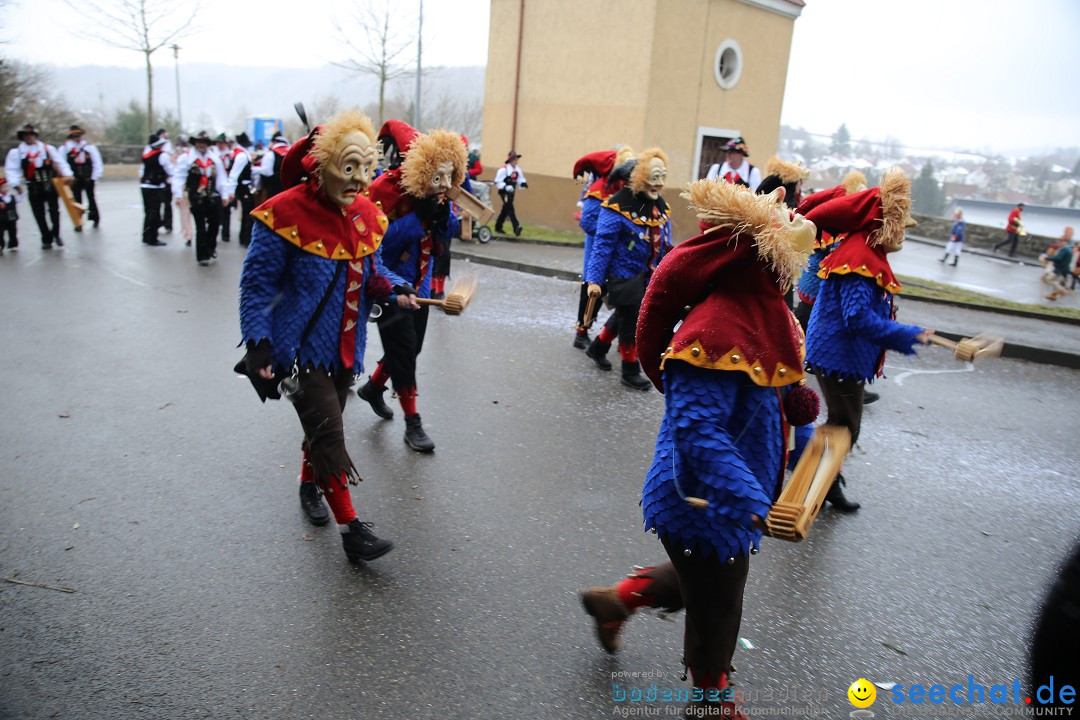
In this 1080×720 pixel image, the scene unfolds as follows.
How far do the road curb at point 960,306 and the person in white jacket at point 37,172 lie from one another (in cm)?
632

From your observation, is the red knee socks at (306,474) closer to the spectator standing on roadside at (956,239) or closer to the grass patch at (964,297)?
the grass patch at (964,297)

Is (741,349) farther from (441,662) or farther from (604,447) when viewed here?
(604,447)

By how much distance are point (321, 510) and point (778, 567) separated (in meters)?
2.47

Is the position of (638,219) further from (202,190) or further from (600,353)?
(202,190)

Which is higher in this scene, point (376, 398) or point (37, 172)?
point (37, 172)

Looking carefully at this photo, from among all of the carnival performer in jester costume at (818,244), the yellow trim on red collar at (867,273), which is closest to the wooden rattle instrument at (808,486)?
the yellow trim on red collar at (867,273)

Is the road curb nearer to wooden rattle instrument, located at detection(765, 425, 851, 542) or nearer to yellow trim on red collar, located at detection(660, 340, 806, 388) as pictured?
wooden rattle instrument, located at detection(765, 425, 851, 542)

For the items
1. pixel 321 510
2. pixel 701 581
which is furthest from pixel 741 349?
pixel 321 510

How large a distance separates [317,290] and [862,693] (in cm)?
294

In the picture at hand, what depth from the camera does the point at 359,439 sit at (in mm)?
5512

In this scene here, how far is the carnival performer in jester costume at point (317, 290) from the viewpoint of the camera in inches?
143

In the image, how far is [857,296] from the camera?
4234 millimetres

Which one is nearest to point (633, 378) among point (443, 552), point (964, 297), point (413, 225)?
point (413, 225)

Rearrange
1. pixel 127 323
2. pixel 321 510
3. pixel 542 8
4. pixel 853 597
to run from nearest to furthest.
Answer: pixel 853 597
pixel 321 510
pixel 127 323
pixel 542 8
